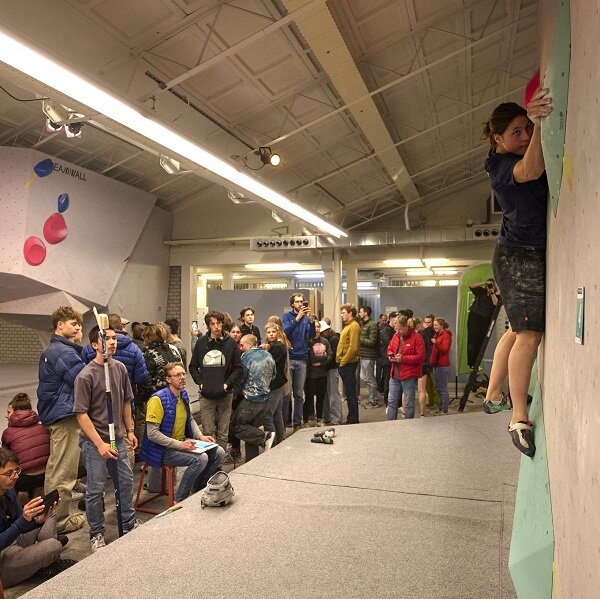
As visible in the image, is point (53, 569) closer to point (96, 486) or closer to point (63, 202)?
point (96, 486)

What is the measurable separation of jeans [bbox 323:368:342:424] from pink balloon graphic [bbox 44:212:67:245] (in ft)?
16.0

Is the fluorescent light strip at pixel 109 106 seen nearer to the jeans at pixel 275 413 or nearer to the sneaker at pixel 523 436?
the jeans at pixel 275 413

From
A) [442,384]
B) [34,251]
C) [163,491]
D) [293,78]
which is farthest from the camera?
[34,251]

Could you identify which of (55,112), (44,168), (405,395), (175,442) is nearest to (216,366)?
(175,442)

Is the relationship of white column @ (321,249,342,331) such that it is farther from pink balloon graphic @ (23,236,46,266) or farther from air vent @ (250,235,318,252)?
pink balloon graphic @ (23,236,46,266)

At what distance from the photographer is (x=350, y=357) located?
680 centimetres

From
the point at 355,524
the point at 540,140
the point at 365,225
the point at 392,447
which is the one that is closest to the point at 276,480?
the point at 355,524

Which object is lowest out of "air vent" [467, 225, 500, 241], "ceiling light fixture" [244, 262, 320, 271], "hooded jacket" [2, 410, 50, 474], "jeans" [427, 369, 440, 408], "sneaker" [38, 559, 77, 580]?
"sneaker" [38, 559, 77, 580]

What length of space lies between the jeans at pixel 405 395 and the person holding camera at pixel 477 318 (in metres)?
2.26

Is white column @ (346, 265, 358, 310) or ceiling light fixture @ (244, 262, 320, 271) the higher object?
ceiling light fixture @ (244, 262, 320, 271)

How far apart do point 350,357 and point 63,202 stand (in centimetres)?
524

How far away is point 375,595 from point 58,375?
2.51 metres

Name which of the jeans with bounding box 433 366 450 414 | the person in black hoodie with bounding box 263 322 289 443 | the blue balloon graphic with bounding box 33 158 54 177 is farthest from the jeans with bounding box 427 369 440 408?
the blue balloon graphic with bounding box 33 158 54 177

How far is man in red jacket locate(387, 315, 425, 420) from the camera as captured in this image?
6.18 metres
